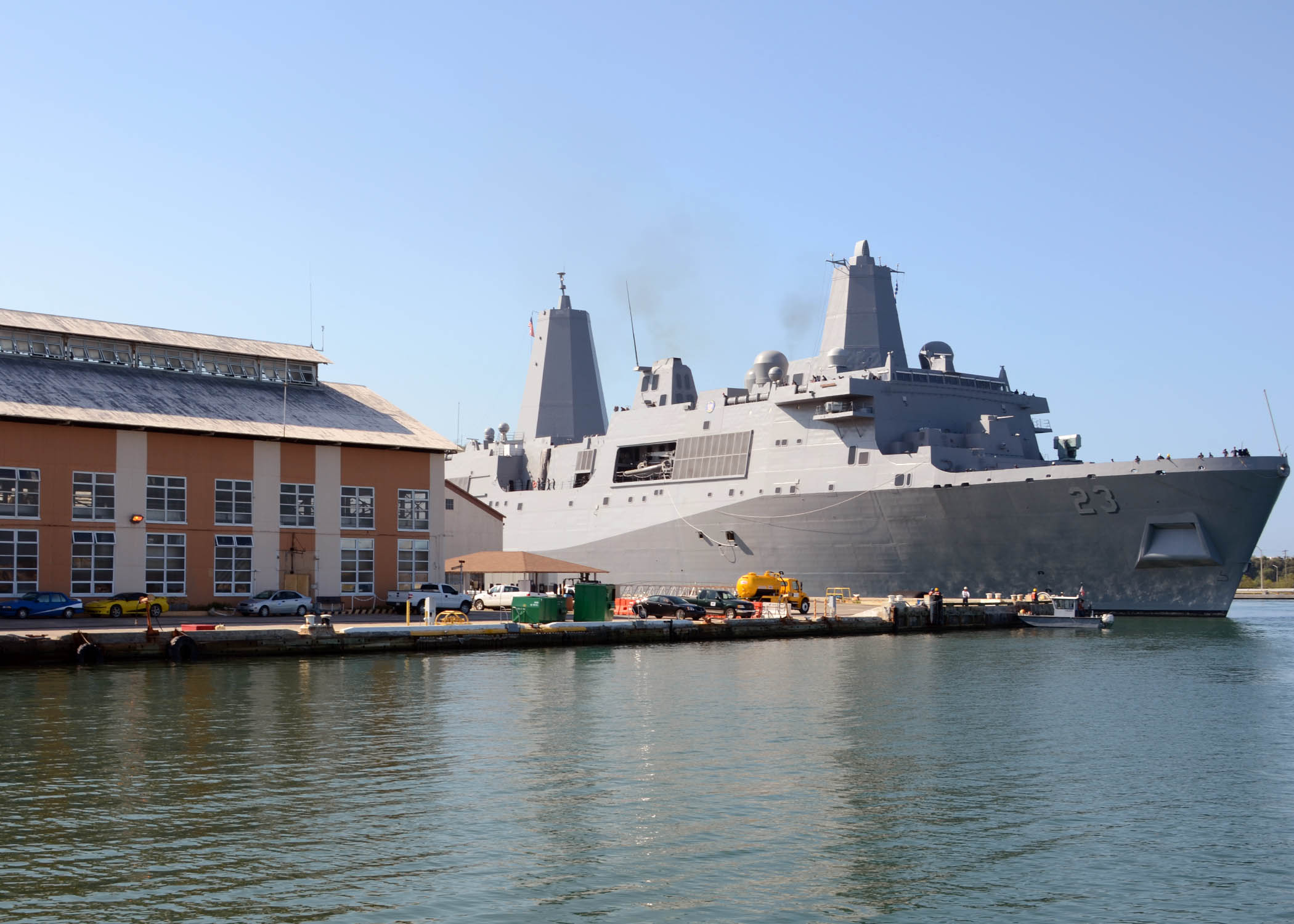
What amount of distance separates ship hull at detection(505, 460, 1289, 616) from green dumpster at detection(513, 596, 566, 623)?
1441cm

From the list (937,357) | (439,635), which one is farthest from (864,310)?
(439,635)

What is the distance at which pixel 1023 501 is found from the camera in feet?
153

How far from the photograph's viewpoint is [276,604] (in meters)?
40.3

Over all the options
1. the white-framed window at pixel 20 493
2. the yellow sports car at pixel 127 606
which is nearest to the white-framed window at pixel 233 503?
the yellow sports car at pixel 127 606

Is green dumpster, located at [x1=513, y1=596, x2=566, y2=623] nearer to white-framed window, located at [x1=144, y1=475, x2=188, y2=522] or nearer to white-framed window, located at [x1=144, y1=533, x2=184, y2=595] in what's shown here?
white-framed window, located at [x1=144, y1=533, x2=184, y2=595]

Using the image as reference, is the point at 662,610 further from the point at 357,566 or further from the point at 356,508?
the point at 356,508

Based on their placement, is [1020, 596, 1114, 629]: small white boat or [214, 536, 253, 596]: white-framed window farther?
[1020, 596, 1114, 629]: small white boat

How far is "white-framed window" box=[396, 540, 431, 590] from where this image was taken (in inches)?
1774

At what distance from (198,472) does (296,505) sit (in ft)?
11.4

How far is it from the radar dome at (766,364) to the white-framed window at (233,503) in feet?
84.5

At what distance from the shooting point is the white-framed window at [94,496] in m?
38.4

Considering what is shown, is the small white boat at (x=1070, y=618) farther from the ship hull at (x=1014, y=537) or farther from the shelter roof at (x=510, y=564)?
the shelter roof at (x=510, y=564)

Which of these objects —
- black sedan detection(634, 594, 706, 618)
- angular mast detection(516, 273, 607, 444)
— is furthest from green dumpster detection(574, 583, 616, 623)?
angular mast detection(516, 273, 607, 444)

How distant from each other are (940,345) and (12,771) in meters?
47.0
